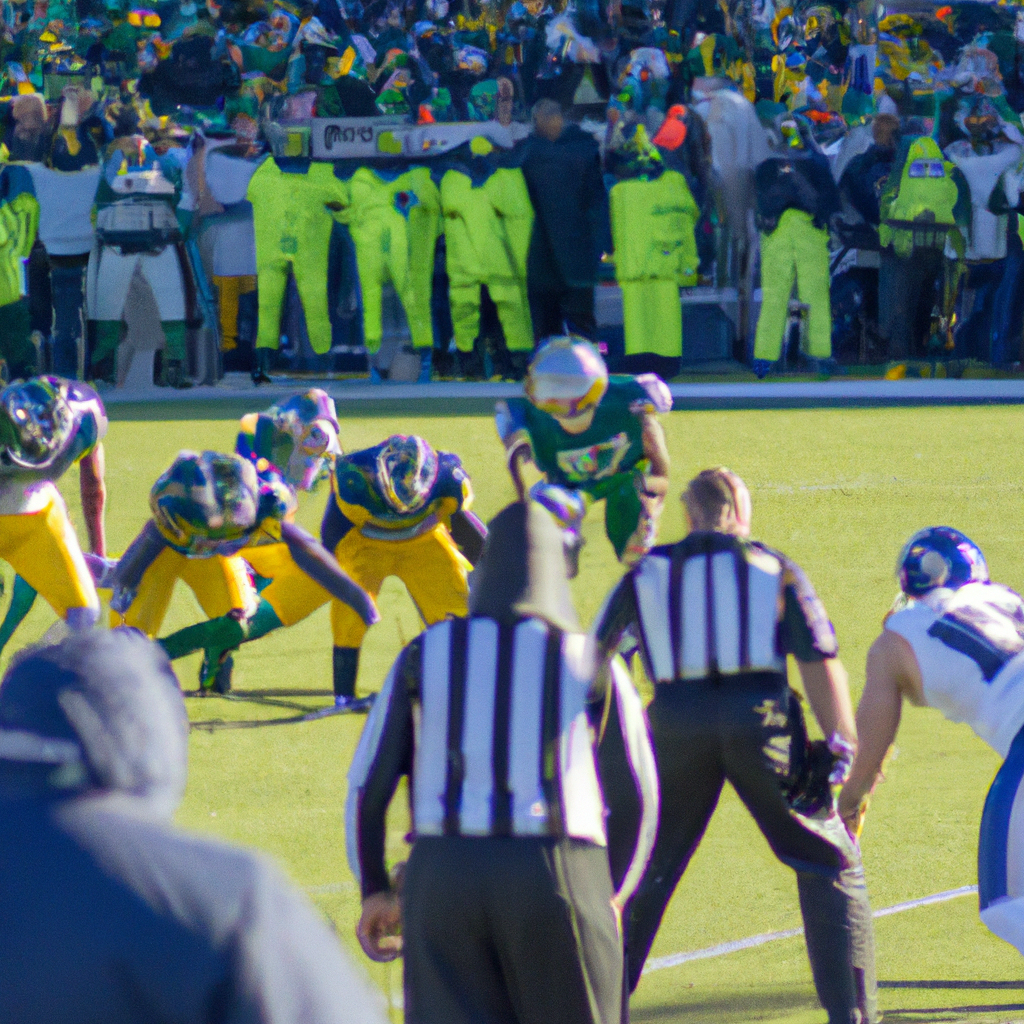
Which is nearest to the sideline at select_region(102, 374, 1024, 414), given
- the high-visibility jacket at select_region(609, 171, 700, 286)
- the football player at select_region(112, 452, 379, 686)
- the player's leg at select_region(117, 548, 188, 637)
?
the high-visibility jacket at select_region(609, 171, 700, 286)

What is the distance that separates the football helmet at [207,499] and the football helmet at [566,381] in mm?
1259

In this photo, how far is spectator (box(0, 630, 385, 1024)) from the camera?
5.85 ft

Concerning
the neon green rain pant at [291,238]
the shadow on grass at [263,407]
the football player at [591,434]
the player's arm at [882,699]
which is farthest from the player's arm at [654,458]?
the neon green rain pant at [291,238]

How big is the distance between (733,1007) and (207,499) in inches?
120

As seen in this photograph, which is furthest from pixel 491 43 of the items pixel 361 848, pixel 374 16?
pixel 361 848

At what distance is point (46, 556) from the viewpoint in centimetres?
718

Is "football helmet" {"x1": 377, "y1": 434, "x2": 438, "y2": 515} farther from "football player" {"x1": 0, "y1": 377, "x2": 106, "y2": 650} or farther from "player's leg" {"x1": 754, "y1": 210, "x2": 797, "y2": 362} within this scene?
"player's leg" {"x1": 754, "y1": 210, "x2": 797, "y2": 362}

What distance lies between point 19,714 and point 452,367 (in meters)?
14.0

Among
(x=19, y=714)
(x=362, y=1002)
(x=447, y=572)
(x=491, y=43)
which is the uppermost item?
(x=491, y=43)

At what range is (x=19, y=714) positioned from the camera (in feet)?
6.48

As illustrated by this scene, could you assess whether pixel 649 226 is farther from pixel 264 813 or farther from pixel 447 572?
pixel 264 813

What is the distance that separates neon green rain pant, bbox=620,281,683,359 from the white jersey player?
1037 cm

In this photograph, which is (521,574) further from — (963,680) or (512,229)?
(512,229)

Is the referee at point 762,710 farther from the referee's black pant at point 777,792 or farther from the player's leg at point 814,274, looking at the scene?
the player's leg at point 814,274
